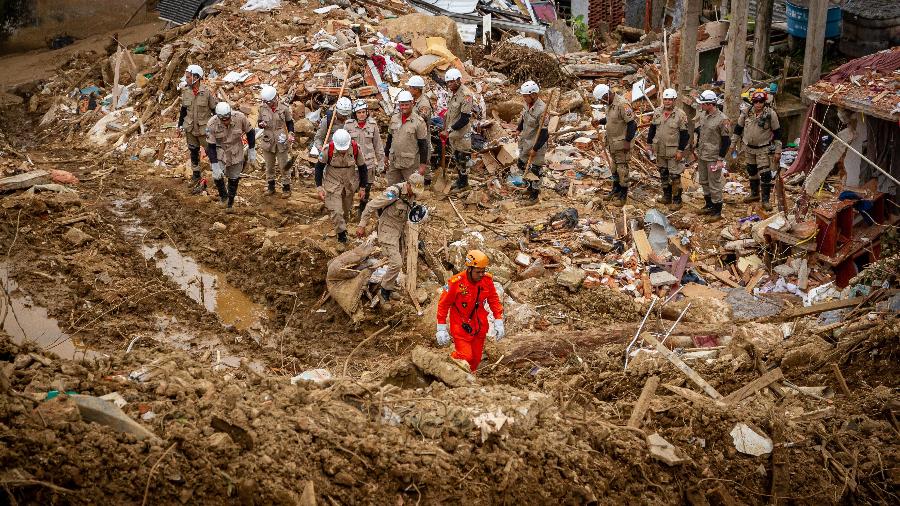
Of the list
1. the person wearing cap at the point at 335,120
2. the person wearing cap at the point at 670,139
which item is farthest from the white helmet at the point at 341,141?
the person wearing cap at the point at 670,139

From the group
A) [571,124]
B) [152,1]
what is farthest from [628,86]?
[152,1]

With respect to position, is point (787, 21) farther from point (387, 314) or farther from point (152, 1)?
point (152, 1)

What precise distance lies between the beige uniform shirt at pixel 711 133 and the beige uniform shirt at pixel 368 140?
15.3 feet

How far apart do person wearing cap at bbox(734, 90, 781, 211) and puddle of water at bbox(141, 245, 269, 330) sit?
24.5 ft

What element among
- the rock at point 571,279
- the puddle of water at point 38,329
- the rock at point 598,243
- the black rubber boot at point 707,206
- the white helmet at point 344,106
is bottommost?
the black rubber boot at point 707,206

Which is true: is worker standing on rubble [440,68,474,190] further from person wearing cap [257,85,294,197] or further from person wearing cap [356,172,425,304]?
person wearing cap [356,172,425,304]

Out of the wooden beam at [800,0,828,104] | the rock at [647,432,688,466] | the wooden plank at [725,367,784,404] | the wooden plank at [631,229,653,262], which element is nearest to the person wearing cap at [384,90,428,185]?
the wooden plank at [631,229,653,262]

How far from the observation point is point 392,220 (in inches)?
402

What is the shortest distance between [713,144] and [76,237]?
8918mm

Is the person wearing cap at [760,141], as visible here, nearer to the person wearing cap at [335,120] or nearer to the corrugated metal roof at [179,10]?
the person wearing cap at [335,120]

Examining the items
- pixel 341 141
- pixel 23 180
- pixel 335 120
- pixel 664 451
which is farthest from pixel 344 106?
pixel 664 451

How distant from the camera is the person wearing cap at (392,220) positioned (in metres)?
10.0

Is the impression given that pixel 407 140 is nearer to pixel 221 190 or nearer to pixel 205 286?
pixel 221 190

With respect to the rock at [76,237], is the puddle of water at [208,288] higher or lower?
lower
